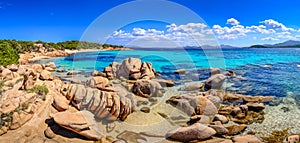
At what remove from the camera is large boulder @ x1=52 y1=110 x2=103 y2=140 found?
7.00 metres

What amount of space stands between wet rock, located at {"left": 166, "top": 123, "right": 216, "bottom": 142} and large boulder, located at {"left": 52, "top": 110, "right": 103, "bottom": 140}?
2.29 metres

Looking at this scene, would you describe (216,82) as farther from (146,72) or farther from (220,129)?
(220,129)

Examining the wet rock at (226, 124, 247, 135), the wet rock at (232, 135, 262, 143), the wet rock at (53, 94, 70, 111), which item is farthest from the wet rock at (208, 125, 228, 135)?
the wet rock at (53, 94, 70, 111)

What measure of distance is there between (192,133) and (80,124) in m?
3.43

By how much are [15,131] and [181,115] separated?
583 centimetres

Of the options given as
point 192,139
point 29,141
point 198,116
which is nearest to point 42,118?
point 29,141

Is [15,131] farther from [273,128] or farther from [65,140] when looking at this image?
[273,128]

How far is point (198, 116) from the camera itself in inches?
348

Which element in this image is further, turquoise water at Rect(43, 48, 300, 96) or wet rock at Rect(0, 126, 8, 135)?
turquoise water at Rect(43, 48, 300, 96)

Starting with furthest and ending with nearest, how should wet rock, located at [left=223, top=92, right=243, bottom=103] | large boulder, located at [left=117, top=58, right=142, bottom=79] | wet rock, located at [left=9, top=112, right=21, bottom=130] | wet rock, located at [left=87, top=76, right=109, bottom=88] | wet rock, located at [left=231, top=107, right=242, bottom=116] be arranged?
large boulder, located at [left=117, top=58, right=142, bottom=79]
wet rock, located at [left=87, top=76, right=109, bottom=88]
wet rock, located at [left=223, top=92, right=243, bottom=103]
wet rock, located at [left=231, top=107, right=242, bottom=116]
wet rock, located at [left=9, top=112, right=21, bottom=130]

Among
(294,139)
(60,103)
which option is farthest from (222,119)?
(60,103)

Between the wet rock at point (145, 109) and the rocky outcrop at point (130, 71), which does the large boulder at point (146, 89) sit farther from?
the rocky outcrop at point (130, 71)

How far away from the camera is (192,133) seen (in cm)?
721

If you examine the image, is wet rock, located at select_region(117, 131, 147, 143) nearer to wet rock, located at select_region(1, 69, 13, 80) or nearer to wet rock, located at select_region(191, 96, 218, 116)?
wet rock, located at select_region(191, 96, 218, 116)
